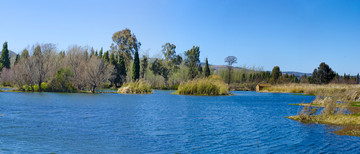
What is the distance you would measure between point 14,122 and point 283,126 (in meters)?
11.2

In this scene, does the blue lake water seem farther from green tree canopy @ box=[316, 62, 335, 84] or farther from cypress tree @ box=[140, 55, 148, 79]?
green tree canopy @ box=[316, 62, 335, 84]

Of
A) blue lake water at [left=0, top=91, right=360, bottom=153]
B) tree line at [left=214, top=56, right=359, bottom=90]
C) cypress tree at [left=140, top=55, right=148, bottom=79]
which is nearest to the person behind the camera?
blue lake water at [left=0, top=91, right=360, bottom=153]

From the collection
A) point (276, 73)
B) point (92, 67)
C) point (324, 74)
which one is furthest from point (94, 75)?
point (276, 73)

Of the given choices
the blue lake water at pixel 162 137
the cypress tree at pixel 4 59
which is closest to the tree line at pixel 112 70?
the cypress tree at pixel 4 59

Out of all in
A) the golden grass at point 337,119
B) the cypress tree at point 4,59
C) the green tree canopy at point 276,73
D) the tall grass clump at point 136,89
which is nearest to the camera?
the golden grass at point 337,119

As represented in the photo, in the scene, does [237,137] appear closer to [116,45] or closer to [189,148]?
[189,148]

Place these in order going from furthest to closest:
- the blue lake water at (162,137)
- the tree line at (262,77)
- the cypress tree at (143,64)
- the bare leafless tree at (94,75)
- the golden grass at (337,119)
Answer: the tree line at (262,77)
the cypress tree at (143,64)
the bare leafless tree at (94,75)
the golden grass at (337,119)
the blue lake water at (162,137)

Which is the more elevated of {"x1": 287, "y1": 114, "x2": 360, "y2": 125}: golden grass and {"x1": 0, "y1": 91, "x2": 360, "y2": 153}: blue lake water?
{"x1": 287, "y1": 114, "x2": 360, "y2": 125}: golden grass

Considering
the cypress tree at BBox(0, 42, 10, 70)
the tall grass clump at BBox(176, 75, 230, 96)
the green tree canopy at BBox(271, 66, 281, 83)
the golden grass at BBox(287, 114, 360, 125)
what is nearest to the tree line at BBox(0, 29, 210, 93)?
the cypress tree at BBox(0, 42, 10, 70)

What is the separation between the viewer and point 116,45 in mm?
72062

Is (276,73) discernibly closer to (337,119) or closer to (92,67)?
(92,67)

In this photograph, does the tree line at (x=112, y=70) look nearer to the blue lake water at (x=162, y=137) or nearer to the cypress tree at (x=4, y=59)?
the cypress tree at (x=4, y=59)

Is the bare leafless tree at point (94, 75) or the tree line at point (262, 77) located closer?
the bare leafless tree at point (94, 75)

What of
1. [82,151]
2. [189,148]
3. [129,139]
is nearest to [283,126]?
[189,148]
